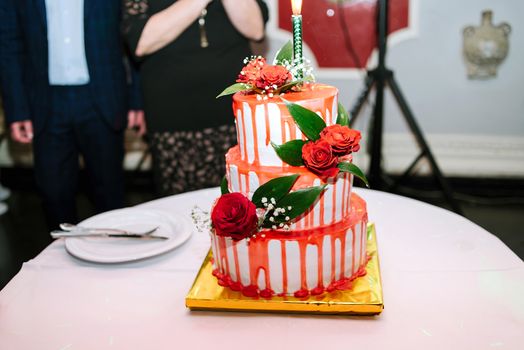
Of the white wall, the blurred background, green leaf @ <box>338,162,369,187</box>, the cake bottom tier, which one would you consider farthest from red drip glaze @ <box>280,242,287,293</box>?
the white wall

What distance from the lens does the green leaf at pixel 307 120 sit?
1124mm

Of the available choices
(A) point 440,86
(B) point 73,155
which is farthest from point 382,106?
(B) point 73,155

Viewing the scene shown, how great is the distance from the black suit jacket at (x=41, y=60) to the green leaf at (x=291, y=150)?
1.48m

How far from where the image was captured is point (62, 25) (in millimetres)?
2309

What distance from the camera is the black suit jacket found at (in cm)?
229

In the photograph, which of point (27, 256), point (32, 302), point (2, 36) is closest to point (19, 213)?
point (27, 256)

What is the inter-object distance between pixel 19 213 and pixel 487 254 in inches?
130

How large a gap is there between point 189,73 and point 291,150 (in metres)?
1.24

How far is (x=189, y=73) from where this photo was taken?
2.28 meters

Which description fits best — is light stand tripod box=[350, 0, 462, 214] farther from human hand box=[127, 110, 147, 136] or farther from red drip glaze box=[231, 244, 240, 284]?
red drip glaze box=[231, 244, 240, 284]

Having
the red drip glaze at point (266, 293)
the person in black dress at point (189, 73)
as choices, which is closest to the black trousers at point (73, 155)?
the person in black dress at point (189, 73)

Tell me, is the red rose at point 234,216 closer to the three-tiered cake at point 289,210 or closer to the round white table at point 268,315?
the three-tiered cake at point 289,210

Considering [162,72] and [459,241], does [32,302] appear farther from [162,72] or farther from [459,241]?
[162,72]

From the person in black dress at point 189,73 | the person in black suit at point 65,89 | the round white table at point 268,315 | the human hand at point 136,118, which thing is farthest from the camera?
the human hand at point 136,118
